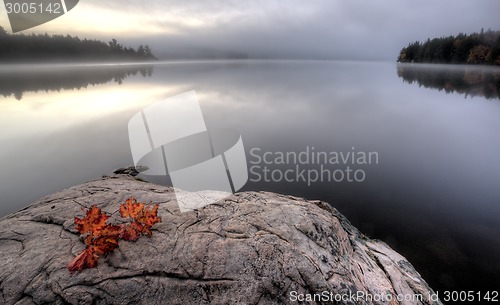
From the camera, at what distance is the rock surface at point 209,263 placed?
4.46 m

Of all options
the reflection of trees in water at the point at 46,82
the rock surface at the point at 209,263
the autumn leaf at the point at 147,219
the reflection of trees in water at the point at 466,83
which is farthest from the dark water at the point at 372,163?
the reflection of trees in water at the point at 46,82

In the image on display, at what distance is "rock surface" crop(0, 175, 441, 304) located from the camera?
176 inches

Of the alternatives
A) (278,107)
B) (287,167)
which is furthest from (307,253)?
(278,107)

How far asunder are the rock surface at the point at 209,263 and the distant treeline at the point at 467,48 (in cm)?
18825

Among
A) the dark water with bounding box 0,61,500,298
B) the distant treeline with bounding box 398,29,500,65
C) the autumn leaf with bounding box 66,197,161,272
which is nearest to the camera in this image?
the autumn leaf with bounding box 66,197,161,272

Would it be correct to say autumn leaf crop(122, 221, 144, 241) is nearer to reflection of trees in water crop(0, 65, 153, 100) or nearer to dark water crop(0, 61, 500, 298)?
dark water crop(0, 61, 500, 298)

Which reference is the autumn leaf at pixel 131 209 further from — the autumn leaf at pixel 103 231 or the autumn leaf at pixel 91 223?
the autumn leaf at pixel 91 223

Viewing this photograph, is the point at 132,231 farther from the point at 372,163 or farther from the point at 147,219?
the point at 372,163

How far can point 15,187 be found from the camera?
52.2ft

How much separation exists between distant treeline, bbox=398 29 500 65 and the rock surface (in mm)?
188247

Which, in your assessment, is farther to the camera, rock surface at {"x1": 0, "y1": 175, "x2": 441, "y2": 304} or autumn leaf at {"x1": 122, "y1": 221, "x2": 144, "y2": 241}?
autumn leaf at {"x1": 122, "y1": 221, "x2": 144, "y2": 241}

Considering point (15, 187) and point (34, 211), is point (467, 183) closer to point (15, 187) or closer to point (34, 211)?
point (34, 211)

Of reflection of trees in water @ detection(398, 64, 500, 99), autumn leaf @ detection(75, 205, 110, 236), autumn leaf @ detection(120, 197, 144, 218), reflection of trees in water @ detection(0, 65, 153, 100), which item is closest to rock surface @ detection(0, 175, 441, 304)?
autumn leaf @ detection(75, 205, 110, 236)

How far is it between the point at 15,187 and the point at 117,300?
672 inches
